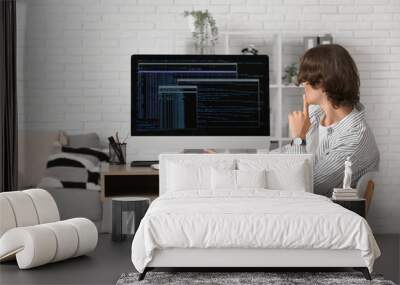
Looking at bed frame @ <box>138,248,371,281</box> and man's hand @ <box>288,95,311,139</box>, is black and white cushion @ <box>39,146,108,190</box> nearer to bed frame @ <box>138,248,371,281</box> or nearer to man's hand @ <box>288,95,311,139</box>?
man's hand @ <box>288,95,311,139</box>

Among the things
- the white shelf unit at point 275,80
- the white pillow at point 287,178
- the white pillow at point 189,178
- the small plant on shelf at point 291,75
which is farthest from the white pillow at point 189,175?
the small plant on shelf at point 291,75

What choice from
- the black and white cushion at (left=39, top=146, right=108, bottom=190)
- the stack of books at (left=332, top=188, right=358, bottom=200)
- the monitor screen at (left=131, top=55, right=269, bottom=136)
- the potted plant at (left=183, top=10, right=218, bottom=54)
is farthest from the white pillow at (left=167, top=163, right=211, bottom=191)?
the potted plant at (left=183, top=10, right=218, bottom=54)

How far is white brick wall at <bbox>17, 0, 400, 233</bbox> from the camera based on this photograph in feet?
24.7

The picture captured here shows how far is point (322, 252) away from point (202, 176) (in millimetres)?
1412

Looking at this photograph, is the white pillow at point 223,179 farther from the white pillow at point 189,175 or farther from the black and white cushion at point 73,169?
the black and white cushion at point 73,169

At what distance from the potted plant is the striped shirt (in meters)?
1.61

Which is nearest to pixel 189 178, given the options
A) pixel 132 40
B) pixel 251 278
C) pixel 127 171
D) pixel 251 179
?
pixel 251 179

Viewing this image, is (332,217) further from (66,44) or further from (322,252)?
(66,44)

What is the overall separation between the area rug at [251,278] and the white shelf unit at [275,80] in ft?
8.45

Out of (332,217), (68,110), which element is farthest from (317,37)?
(332,217)

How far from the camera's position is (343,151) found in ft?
19.0

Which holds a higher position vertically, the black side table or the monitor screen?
the monitor screen

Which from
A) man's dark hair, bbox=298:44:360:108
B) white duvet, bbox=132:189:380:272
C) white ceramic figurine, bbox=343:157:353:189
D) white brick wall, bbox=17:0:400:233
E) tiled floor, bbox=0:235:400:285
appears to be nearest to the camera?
white duvet, bbox=132:189:380:272

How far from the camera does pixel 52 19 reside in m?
7.56
